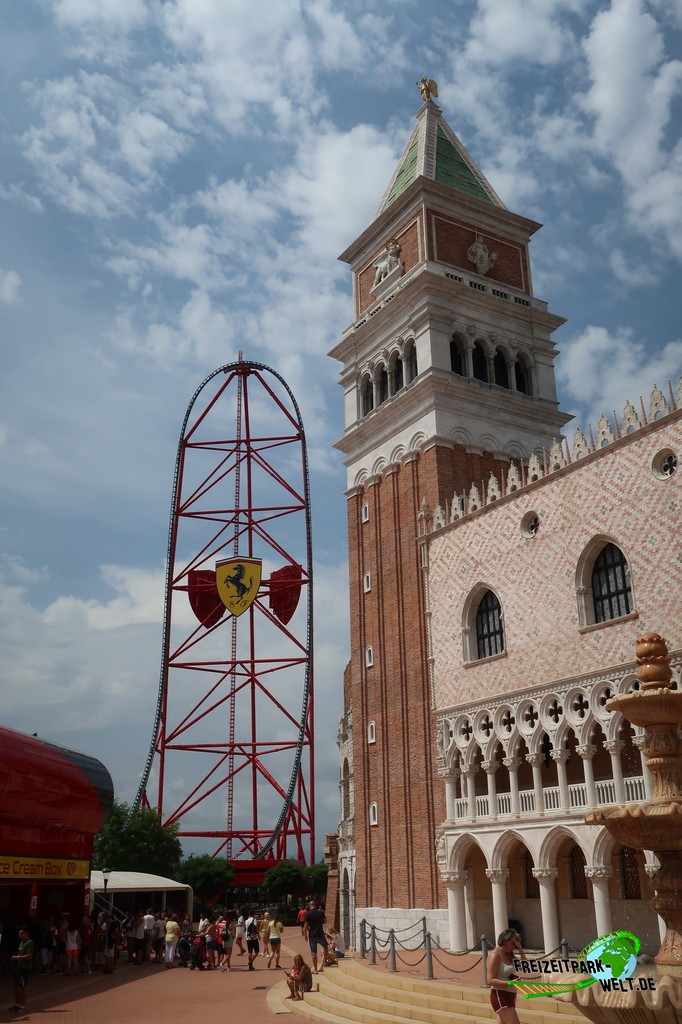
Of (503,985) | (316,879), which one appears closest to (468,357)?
(503,985)

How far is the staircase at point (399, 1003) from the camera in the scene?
A: 15.8 meters

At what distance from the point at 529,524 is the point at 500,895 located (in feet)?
31.8

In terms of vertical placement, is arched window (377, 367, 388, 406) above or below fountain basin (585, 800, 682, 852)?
above

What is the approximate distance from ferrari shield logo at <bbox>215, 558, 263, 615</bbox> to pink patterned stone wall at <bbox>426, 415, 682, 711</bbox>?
20.9 meters

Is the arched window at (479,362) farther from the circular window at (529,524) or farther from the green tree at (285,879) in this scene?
the green tree at (285,879)

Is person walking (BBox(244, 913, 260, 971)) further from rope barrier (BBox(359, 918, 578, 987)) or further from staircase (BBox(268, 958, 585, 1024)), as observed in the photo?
staircase (BBox(268, 958, 585, 1024))

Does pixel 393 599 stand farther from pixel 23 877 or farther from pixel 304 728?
pixel 304 728

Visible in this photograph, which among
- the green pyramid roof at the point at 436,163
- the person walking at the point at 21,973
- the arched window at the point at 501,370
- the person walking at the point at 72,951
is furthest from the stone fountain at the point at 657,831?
the green pyramid roof at the point at 436,163

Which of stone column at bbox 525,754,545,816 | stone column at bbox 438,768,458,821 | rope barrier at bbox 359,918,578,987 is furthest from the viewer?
stone column at bbox 438,768,458,821

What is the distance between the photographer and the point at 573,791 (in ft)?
72.1

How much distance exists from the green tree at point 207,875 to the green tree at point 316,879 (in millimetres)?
6715

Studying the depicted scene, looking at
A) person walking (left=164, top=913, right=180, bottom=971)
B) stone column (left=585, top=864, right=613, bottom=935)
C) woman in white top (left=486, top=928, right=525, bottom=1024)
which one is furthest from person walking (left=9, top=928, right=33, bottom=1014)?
stone column (left=585, top=864, right=613, bottom=935)

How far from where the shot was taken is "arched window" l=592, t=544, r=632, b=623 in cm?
2189

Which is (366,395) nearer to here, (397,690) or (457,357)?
(457,357)
